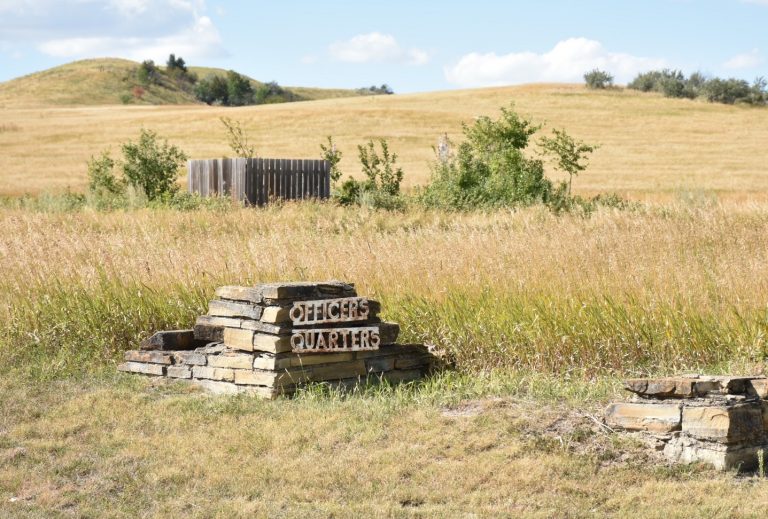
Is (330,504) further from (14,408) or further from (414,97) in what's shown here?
(414,97)

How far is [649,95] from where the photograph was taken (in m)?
63.8

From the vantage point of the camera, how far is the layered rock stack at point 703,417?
17.0 feet

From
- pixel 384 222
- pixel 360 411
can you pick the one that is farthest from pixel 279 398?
pixel 384 222

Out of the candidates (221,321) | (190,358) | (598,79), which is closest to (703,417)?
(221,321)

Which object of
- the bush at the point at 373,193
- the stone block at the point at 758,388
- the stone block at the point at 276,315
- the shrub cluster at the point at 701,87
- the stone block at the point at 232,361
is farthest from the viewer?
the shrub cluster at the point at 701,87

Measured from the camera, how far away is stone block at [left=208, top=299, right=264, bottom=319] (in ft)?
22.3

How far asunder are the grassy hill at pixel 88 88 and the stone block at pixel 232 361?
8692cm

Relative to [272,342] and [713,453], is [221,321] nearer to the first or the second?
[272,342]

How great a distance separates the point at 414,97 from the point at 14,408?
62825mm

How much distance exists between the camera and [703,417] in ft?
17.2

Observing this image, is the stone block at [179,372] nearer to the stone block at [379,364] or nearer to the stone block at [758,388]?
the stone block at [379,364]

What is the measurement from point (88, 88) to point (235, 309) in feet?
346

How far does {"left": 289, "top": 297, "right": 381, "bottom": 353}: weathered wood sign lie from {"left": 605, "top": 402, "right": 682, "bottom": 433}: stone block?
2.05m

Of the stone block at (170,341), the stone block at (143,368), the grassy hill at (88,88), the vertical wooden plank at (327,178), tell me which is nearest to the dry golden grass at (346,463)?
the stone block at (143,368)
